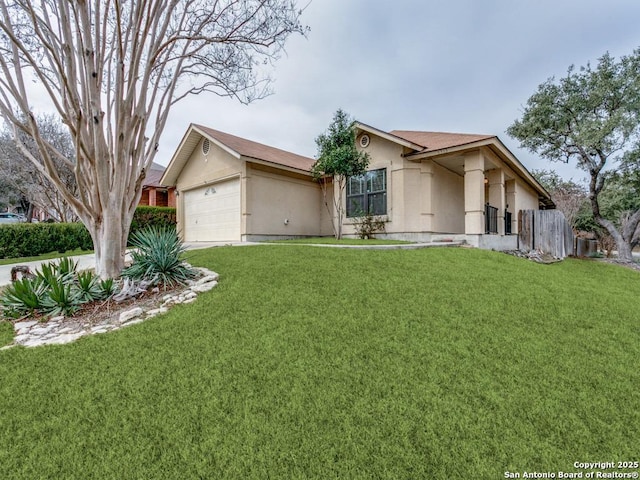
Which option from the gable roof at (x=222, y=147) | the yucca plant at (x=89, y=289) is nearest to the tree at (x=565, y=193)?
the gable roof at (x=222, y=147)

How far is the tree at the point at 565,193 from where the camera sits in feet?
84.6

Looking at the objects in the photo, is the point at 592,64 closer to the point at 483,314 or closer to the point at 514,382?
the point at 483,314

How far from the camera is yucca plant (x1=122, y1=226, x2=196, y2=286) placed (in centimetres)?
511

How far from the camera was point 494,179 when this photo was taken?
12.2 meters

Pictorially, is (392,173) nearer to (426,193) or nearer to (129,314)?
(426,193)

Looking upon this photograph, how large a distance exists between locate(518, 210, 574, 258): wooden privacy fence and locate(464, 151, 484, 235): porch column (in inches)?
166

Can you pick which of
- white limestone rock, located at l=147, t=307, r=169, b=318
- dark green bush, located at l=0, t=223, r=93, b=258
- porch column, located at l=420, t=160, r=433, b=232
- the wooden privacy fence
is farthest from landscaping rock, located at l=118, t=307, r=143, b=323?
the wooden privacy fence

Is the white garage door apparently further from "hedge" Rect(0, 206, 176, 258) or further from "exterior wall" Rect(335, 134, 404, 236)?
"exterior wall" Rect(335, 134, 404, 236)

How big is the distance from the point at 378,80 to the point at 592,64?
38.6 ft

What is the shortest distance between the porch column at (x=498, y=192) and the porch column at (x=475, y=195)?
2.38 meters

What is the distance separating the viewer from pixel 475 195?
1022cm

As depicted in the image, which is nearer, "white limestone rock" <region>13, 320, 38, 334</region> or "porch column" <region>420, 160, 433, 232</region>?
"white limestone rock" <region>13, 320, 38, 334</region>

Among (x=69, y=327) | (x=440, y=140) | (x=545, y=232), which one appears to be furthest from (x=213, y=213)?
(x=545, y=232)

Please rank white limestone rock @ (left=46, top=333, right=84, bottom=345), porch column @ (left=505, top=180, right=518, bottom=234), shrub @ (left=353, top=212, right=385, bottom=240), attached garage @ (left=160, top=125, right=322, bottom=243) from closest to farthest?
white limestone rock @ (left=46, top=333, right=84, bottom=345)
shrub @ (left=353, top=212, right=385, bottom=240)
attached garage @ (left=160, top=125, right=322, bottom=243)
porch column @ (left=505, top=180, right=518, bottom=234)
